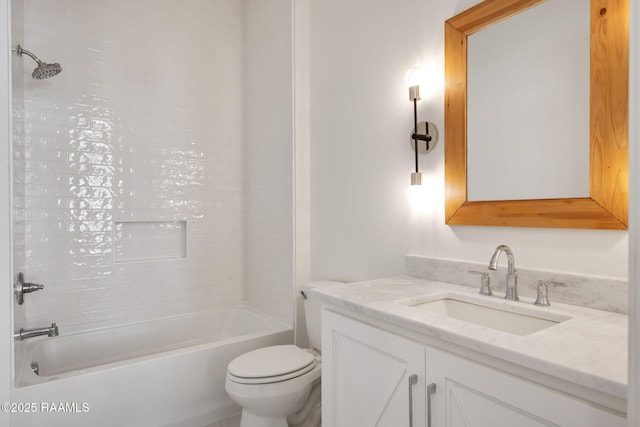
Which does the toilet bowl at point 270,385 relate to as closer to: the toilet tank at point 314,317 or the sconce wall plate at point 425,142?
the toilet tank at point 314,317

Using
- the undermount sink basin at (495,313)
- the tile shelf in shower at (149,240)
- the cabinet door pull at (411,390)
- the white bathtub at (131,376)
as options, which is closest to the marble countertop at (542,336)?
the undermount sink basin at (495,313)

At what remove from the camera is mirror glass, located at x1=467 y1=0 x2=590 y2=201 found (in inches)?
48.2

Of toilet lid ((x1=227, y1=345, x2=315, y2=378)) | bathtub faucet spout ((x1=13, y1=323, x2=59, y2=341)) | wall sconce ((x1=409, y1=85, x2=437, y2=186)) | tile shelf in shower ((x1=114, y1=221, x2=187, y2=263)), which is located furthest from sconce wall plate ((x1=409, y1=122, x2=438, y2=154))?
bathtub faucet spout ((x1=13, y1=323, x2=59, y2=341))

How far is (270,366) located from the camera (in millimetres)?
1763

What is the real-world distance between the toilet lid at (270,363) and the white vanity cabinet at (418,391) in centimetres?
36

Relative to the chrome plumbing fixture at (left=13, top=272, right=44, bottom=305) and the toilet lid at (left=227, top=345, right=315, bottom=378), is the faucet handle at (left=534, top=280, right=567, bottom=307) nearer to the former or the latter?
→ the toilet lid at (left=227, top=345, right=315, bottom=378)

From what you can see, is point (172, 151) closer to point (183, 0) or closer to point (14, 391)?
point (183, 0)

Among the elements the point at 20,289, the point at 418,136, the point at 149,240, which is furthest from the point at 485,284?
the point at 149,240

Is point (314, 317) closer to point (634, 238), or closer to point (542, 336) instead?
point (542, 336)

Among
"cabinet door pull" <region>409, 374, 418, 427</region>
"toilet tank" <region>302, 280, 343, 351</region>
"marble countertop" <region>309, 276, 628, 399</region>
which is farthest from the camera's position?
"toilet tank" <region>302, 280, 343, 351</region>

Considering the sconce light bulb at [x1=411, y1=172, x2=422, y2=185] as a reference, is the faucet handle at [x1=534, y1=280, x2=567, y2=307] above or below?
below

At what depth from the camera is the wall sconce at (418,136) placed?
168 cm

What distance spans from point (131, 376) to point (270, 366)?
728 mm

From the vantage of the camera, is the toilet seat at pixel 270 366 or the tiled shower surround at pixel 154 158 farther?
the tiled shower surround at pixel 154 158
